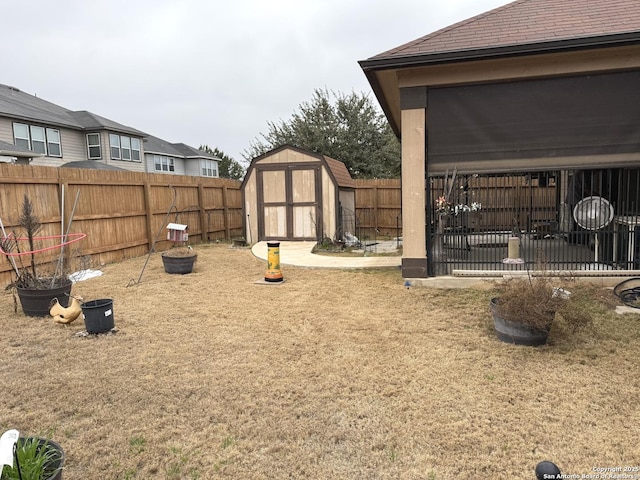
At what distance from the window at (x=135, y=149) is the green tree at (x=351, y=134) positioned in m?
8.37

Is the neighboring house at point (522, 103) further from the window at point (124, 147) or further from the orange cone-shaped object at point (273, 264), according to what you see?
the window at point (124, 147)

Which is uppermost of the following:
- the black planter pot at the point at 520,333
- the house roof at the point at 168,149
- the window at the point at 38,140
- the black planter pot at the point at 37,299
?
the house roof at the point at 168,149

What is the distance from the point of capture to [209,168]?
34844mm

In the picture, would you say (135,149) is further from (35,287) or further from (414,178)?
(414,178)

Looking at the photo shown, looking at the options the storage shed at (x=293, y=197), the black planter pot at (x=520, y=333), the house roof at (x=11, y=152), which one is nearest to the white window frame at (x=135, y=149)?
the house roof at (x=11, y=152)

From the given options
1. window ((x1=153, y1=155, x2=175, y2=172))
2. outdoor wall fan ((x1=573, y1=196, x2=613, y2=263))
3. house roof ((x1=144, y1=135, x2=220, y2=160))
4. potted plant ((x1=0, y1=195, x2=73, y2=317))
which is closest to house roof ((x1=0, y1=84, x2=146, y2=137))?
house roof ((x1=144, y1=135, x2=220, y2=160))

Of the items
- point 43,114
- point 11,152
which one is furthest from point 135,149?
point 11,152

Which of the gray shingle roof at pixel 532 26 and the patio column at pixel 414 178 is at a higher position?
the gray shingle roof at pixel 532 26

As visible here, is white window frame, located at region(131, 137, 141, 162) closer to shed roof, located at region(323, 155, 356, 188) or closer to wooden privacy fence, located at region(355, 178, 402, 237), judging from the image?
wooden privacy fence, located at region(355, 178, 402, 237)

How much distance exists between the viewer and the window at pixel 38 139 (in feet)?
60.7

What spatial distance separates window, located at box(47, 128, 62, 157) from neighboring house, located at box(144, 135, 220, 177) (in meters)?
7.13

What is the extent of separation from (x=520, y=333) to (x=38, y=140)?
73.0ft

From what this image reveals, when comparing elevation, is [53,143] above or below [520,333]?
above

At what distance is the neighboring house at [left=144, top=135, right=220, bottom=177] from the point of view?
2906 cm
